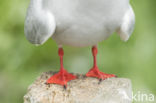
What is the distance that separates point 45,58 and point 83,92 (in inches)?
41.8

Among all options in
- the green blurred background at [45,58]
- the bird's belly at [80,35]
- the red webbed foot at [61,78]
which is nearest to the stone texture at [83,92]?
the red webbed foot at [61,78]

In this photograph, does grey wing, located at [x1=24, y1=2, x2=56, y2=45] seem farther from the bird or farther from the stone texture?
the stone texture

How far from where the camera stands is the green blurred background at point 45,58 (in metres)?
2.88

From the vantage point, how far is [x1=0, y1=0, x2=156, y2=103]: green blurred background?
9.46 feet

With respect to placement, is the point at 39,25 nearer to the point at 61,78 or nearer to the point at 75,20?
the point at 75,20

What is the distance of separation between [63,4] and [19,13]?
1.19m

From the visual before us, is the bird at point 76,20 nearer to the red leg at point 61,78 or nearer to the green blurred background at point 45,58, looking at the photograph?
the red leg at point 61,78

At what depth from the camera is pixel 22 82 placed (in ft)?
9.36

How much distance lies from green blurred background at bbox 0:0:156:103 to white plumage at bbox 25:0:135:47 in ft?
3.26

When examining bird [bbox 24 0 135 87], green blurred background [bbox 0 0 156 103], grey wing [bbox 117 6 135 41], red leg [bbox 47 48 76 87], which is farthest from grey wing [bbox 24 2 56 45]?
green blurred background [bbox 0 0 156 103]

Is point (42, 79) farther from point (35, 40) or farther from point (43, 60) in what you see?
point (43, 60)

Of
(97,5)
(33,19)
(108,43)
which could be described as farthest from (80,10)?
(108,43)

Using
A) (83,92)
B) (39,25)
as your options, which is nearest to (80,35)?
(39,25)

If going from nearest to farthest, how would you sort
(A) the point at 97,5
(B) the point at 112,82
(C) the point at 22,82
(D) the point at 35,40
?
(A) the point at 97,5 < (D) the point at 35,40 < (B) the point at 112,82 < (C) the point at 22,82
